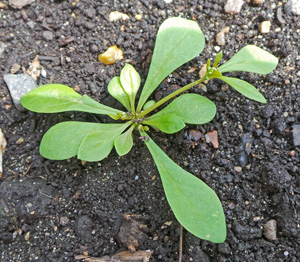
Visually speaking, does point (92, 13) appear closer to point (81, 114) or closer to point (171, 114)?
point (81, 114)

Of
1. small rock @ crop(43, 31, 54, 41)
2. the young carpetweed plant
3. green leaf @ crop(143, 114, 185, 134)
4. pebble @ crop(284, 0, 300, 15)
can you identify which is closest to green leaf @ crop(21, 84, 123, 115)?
the young carpetweed plant

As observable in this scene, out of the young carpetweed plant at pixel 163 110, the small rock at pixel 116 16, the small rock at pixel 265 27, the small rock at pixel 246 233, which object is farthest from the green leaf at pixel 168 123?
the small rock at pixel 265 27

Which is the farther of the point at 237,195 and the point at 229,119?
the point at 229,119

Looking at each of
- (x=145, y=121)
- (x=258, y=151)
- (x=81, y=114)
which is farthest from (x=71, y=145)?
(x=258, y=151)

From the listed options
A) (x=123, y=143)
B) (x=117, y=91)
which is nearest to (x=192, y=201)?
(x=123, y=143)

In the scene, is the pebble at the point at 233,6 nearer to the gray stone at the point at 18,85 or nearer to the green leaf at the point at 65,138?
the green leaf at the point at 65,138

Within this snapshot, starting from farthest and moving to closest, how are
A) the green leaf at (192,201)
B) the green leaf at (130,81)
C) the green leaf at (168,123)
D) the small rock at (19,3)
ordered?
the small rock at (19,3) < the green leaf at (130,81) < the green leaf at (168,123) < the green leaf at (192,201)

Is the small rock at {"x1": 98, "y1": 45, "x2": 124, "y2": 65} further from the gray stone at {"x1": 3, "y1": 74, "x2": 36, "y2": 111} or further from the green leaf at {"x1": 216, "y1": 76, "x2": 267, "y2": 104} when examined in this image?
the green leaf at {"x1": 216, "y1": 76, "x2": 267, "y2": 104}
